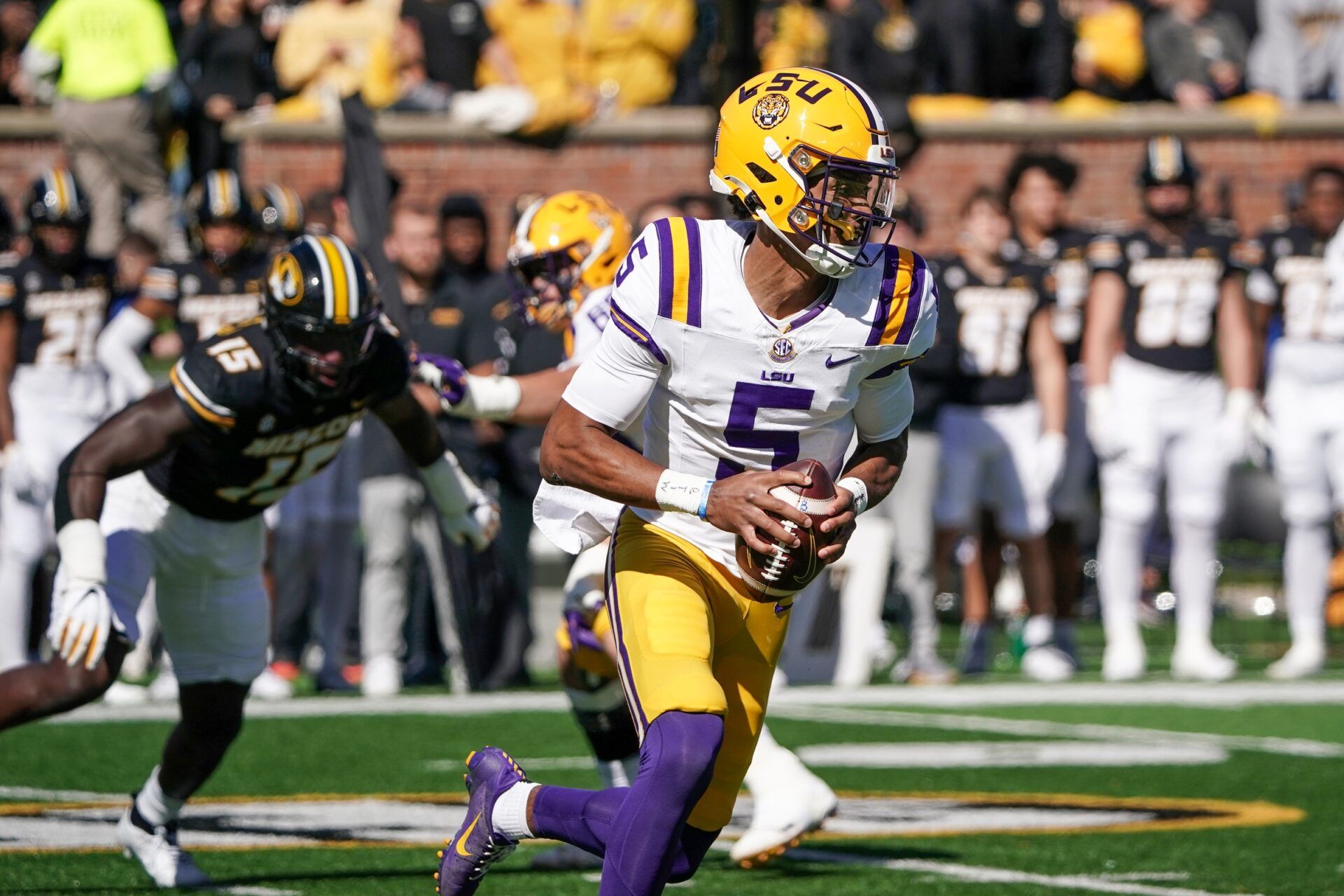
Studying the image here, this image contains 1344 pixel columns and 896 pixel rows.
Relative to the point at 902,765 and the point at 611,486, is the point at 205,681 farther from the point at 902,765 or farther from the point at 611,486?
the point at 902,765

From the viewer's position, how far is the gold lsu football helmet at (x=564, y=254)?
18.5 feet

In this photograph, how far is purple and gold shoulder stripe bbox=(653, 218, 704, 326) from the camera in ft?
12.6

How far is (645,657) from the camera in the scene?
380 centimetres

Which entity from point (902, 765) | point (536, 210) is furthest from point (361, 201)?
point (902, 765)

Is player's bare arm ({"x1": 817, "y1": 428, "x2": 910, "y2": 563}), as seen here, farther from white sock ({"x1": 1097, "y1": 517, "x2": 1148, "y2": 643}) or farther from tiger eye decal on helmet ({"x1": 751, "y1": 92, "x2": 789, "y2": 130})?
white sock ({"x1": 1097, "y1": 517, "x2": 1148, "y2": 643})

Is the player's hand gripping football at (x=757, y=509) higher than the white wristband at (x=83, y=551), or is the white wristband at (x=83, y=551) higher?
the player's hand gripping football at (x=757, y=509)

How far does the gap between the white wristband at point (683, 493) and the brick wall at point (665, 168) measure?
871cm

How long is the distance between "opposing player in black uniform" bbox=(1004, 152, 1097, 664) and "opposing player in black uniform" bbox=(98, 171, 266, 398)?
3733mm

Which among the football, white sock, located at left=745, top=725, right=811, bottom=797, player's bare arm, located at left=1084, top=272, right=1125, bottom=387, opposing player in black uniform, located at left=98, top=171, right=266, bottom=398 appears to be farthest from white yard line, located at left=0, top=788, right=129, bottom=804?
player's bare arm, located at left=1084, top=272, right=1125, bottom=387

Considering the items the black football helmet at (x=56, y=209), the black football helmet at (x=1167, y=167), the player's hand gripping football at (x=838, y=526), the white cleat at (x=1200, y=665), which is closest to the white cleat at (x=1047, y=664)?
the white cleat at (x=1200, y=665)

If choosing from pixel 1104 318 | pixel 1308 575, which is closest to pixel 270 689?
pixel 1104 318

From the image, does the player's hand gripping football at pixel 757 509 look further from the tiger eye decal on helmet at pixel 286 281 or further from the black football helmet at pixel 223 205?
the black football helmet at pixel 223 205

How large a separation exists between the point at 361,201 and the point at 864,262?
468 cm

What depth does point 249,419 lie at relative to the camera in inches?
193
